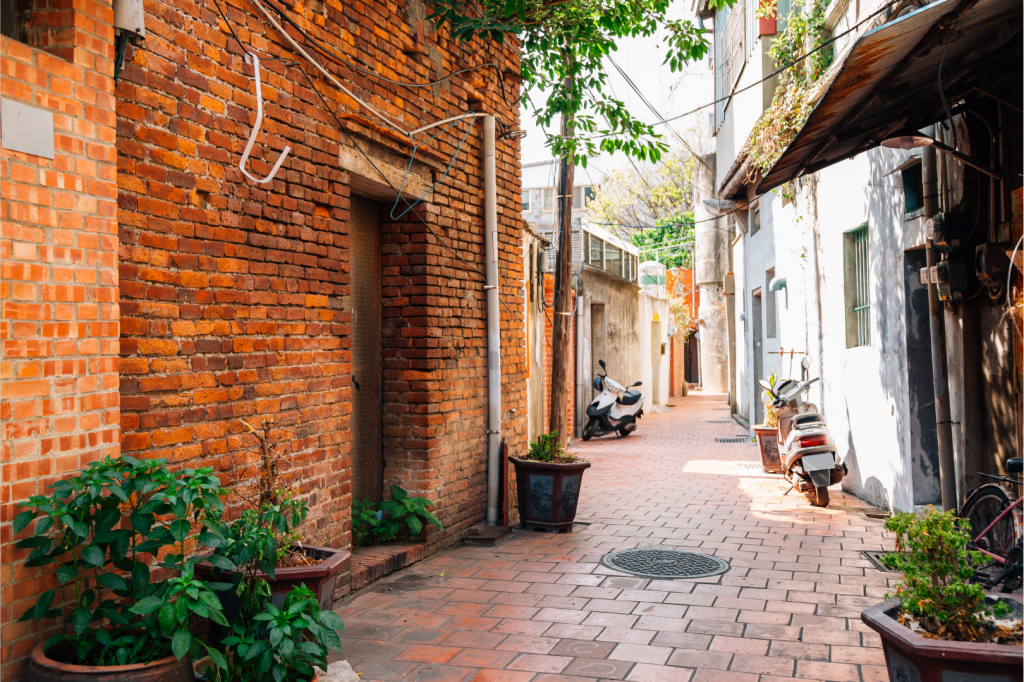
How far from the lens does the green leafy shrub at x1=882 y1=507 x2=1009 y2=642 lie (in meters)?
2.77

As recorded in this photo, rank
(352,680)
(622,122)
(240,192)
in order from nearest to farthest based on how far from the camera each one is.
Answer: (352,680), (240,192), (622,122)

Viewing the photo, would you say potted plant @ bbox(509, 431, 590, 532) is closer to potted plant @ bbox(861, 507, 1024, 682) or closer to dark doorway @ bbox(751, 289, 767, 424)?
potted plant @ bbox(861, 507, 1024, 682)

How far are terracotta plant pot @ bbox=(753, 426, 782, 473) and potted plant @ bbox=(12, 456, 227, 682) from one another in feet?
26.7

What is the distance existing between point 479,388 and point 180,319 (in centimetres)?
344

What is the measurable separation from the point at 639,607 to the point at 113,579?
9.90 feet

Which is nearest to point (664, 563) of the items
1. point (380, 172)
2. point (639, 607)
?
point (639, 607)

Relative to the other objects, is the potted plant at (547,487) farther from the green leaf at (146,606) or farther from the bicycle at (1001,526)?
the green leaf at (146,606)

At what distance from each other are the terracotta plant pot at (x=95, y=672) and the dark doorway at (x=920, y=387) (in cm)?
605

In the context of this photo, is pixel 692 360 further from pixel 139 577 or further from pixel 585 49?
pixel 139 577

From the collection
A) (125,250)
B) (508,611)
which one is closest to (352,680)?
(508,611)

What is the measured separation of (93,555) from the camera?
2.67 metres

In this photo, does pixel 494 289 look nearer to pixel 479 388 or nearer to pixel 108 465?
pixel 479 388

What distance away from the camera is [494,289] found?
22.3 ft

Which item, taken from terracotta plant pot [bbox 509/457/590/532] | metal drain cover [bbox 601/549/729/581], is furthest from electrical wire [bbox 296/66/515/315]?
metal drain cover [bbox 601/549/729/581]
